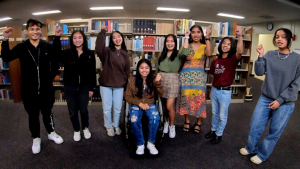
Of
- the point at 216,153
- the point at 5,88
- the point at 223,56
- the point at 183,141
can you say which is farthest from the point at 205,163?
the point at 5,88

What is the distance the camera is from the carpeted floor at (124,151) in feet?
4.48

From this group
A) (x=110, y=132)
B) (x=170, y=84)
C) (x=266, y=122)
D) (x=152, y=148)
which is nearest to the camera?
(x=266, y=122)

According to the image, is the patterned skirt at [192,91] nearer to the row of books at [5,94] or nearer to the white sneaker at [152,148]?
the white sneaker at [152,148]

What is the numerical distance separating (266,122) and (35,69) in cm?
Result: 203

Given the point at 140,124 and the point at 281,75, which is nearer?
the point at 281,75

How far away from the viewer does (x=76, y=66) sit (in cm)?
157

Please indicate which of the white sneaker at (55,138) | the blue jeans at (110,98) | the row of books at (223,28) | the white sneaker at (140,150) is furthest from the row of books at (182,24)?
the white sneaker at (55,138)

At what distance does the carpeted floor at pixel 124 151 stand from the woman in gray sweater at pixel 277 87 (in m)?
0.28

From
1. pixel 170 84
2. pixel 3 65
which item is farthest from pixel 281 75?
pixel 3 65

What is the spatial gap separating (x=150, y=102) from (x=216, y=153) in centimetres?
79

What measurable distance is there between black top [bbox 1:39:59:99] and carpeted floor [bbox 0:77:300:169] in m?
0.57

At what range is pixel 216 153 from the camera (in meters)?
1.54

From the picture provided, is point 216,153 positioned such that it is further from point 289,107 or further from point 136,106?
point 136,106

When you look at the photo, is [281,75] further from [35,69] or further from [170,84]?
[35,69]
